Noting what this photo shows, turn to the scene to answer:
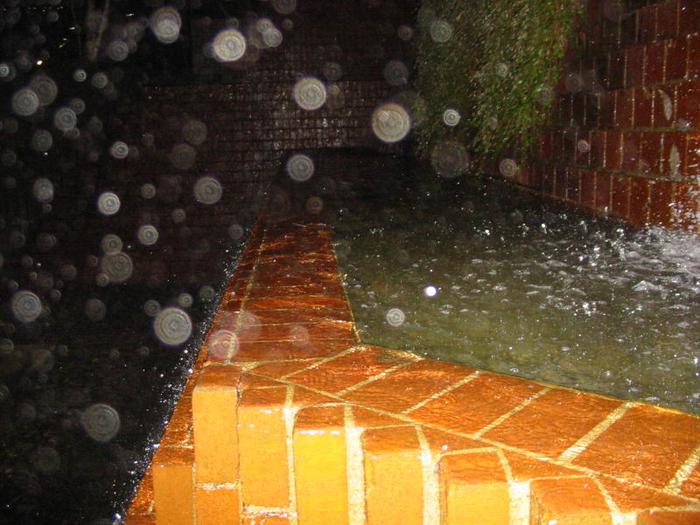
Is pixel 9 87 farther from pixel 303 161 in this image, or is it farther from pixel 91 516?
pixel 91 516

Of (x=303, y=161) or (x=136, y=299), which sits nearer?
(x=303, y=161)

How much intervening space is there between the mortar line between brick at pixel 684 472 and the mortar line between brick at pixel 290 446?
578 millimetres

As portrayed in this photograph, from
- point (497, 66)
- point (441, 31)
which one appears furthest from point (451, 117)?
point (497, 66)

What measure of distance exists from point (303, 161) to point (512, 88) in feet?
9.78

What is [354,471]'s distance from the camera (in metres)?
0.98

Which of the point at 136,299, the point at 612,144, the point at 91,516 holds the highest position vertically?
the point at 612,144

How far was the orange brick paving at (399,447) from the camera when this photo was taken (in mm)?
831

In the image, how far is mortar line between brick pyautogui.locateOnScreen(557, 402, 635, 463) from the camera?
87cm

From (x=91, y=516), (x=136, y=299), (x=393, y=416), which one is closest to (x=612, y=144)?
(x=393, y=416)

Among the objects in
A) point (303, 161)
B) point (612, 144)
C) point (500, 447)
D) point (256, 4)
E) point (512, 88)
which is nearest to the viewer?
point (500, 447)

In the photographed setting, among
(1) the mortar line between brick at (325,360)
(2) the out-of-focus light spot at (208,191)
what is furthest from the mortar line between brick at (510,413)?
(2) the out-of-focus light spot at (208,191)

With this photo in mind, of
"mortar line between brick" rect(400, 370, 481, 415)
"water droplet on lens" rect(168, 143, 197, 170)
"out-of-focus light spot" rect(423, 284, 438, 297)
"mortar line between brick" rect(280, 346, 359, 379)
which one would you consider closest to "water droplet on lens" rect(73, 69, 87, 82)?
"water droplet on lens" rect(168, 143, 197, 170)

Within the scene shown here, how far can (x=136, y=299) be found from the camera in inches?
265

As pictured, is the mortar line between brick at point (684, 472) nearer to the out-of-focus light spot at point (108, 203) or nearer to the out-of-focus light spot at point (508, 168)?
the out-of-focus light spot at point (508, 168)
